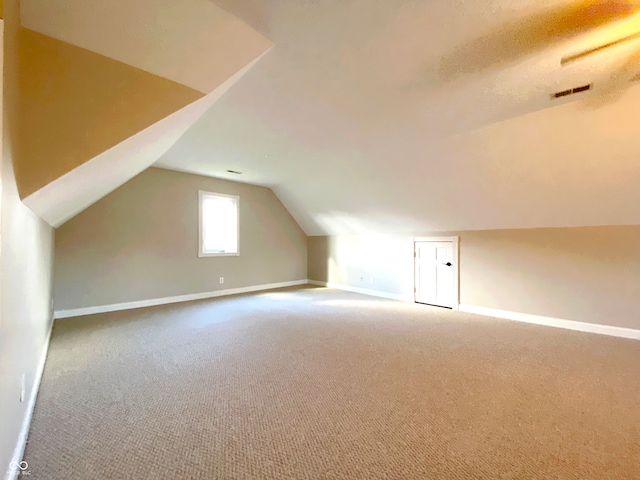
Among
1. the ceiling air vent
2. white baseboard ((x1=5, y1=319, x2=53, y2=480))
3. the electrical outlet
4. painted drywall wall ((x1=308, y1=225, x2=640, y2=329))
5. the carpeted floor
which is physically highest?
the ceiling air vent

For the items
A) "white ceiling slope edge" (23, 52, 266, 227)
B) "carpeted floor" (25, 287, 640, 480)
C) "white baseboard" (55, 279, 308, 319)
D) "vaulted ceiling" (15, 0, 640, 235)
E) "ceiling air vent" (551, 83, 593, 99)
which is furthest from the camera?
"white baseboard" (55, 279, 308, 319)

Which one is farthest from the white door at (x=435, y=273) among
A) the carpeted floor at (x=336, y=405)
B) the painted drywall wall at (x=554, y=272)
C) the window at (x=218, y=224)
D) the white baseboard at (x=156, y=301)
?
the window at (x=218, y=224)

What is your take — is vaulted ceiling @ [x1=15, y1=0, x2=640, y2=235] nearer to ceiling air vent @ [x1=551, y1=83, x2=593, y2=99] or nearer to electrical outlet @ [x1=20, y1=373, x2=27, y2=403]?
ceiling air vent @ [x1=551, y1=83, x2=593, y2=99]

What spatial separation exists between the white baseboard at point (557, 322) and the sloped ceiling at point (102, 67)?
4428 millimetres

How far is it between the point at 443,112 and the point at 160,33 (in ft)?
7.48

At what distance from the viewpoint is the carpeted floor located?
1.36 metres

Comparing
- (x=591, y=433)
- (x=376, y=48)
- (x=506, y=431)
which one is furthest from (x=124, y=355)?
(x=591, y=433)

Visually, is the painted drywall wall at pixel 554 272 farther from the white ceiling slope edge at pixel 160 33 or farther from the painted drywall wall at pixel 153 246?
the white ceiling slope edge at pixel 160 33

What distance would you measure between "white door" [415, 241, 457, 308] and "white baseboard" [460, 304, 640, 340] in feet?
1.11

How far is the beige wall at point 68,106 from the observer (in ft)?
4.41

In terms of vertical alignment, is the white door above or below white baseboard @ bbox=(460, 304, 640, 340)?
above

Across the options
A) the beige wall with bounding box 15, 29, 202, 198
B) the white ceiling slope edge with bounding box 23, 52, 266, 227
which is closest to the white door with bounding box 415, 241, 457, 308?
the white ceiling slope edge with bounding box 23, 52, 266, 227

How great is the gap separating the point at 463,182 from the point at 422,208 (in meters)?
0.83

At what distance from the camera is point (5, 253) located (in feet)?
3.88
